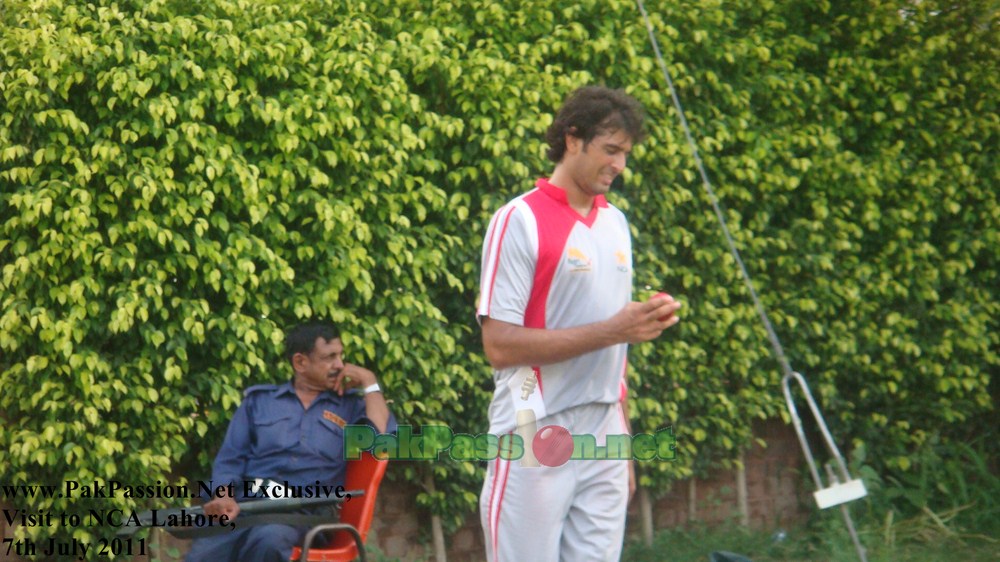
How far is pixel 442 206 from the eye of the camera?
5.92 metres

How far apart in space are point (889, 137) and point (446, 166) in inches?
115

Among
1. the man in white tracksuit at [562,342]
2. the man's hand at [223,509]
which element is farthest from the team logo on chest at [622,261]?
the man's hand at [223,509]

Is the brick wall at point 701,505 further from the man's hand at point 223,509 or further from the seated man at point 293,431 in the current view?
the man's hand at point 223,509

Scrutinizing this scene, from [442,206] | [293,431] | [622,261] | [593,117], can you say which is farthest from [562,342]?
[442,206]

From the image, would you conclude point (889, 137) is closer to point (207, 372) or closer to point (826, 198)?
point (826, 198)

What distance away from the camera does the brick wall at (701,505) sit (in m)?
6.20

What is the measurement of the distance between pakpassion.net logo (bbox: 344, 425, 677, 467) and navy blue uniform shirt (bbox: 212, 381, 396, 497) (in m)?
0.09

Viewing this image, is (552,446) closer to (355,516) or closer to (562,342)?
(562,342)

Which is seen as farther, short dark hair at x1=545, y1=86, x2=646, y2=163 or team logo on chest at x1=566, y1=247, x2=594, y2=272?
short dark hair at x1=545, y1=86, x2=646, y2=163

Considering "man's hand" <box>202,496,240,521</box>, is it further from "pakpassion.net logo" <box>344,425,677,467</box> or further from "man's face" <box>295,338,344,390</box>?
"man's face" <box>295,338,344,390</box>

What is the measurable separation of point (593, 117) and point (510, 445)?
1004 millimetres

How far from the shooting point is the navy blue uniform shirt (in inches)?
201

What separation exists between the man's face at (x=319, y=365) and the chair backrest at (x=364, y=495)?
360 millimetres

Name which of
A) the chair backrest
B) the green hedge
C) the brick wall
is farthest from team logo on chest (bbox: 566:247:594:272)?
the brick wall
